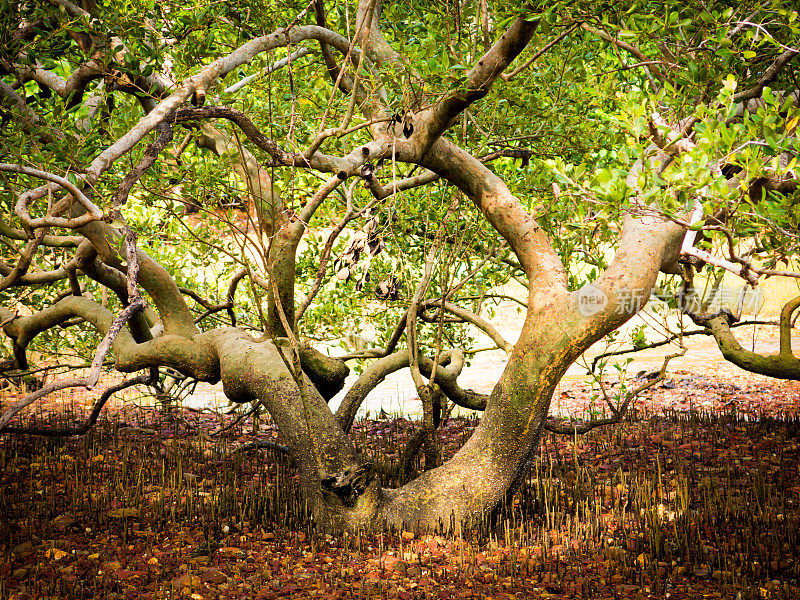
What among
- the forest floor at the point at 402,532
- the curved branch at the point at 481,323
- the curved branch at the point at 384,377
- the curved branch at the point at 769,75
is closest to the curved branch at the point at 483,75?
the curved branch at the point at 769,75

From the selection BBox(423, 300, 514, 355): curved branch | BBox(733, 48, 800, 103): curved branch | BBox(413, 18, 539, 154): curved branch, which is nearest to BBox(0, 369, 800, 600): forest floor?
BBox(423, 300, 514, 355): curved branch

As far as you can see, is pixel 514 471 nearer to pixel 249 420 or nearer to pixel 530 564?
pixel 530 564

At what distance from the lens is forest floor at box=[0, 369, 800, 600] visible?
365cm

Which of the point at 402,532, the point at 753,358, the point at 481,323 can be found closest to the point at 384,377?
the point at 481,323

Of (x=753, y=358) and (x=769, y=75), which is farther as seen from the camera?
(x=753, y=358)

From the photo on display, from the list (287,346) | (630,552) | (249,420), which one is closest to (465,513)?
(630,552)

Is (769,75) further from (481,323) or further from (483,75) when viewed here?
(481,323)

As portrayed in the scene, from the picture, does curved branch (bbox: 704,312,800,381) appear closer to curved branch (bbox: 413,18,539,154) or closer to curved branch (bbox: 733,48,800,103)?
curved branch (bbox: 733,48,800,103)

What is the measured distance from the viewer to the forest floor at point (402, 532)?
365 centimetres

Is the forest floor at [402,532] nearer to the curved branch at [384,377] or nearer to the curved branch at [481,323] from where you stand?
the curved branch at [384,377]

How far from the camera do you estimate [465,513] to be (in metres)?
4.41

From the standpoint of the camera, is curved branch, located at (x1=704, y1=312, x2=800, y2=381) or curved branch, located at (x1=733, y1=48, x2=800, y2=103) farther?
curved branch, located at (x1=704, y1=312, x2=800, y2=381)

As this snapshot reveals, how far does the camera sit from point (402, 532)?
14.3 feet

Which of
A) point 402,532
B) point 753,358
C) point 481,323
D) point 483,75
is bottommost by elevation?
point 402,532
